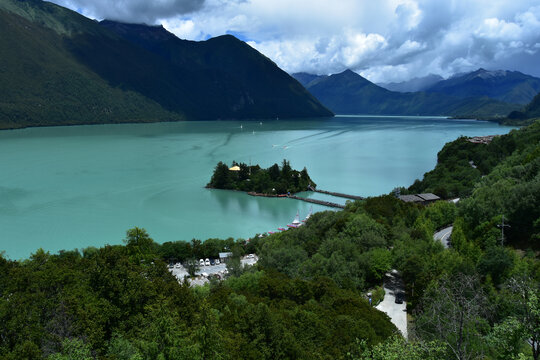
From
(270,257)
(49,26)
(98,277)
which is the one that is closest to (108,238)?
(270,257)

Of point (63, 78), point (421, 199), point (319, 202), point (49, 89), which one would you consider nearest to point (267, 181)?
point (319, 202)

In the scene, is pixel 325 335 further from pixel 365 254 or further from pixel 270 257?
pixel 270 257

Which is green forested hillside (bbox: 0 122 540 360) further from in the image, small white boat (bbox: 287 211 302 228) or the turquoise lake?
the turquoise lake

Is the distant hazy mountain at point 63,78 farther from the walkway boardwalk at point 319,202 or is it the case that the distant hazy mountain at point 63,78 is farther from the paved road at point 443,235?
the paved road at point 443,235

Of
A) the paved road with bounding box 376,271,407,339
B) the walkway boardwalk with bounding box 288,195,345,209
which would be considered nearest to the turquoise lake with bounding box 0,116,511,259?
the walkway boardwalk with bounding box 288,195,345,209

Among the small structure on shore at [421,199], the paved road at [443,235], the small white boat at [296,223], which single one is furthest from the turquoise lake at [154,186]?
the paved road at [443,235]

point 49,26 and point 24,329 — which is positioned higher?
point 49,26

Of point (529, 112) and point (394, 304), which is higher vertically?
point (529, 112)

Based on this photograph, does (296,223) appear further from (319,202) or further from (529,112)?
(529,112)
